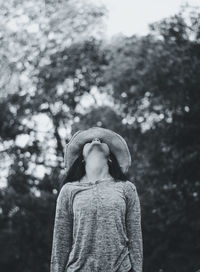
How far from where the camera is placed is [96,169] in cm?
293

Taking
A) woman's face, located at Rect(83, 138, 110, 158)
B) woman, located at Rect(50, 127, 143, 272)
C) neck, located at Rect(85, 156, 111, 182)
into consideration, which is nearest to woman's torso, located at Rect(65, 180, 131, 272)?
woman, located at Rect(50, 127, 143, 272)

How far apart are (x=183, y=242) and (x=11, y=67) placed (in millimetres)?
7652

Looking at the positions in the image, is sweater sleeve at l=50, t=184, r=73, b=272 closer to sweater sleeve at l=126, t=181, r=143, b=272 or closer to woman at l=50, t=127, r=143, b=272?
woman at l=50, t=127, r=143, b=272

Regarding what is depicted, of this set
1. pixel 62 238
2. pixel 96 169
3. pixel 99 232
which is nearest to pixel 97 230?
pixel 99 232

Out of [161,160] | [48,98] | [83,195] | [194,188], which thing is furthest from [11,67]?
[83,195]

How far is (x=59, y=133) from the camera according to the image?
16.2 meters

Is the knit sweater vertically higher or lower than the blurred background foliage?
lower

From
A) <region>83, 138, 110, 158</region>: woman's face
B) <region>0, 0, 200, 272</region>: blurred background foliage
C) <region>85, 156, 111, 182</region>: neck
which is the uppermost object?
<region>0, 0, 200, 272</region>: blurred background foliage

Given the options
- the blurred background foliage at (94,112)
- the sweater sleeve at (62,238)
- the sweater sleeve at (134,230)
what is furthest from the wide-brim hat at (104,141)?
the blurred background foliage at (94,112)

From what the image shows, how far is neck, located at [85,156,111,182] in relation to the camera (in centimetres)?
292

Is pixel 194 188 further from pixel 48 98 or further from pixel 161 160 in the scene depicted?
pixel 48 98

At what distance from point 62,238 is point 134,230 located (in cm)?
42

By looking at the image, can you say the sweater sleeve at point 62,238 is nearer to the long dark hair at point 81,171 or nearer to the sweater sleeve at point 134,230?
the long dark hair at point 81,171

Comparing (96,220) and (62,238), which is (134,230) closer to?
(96,220)
